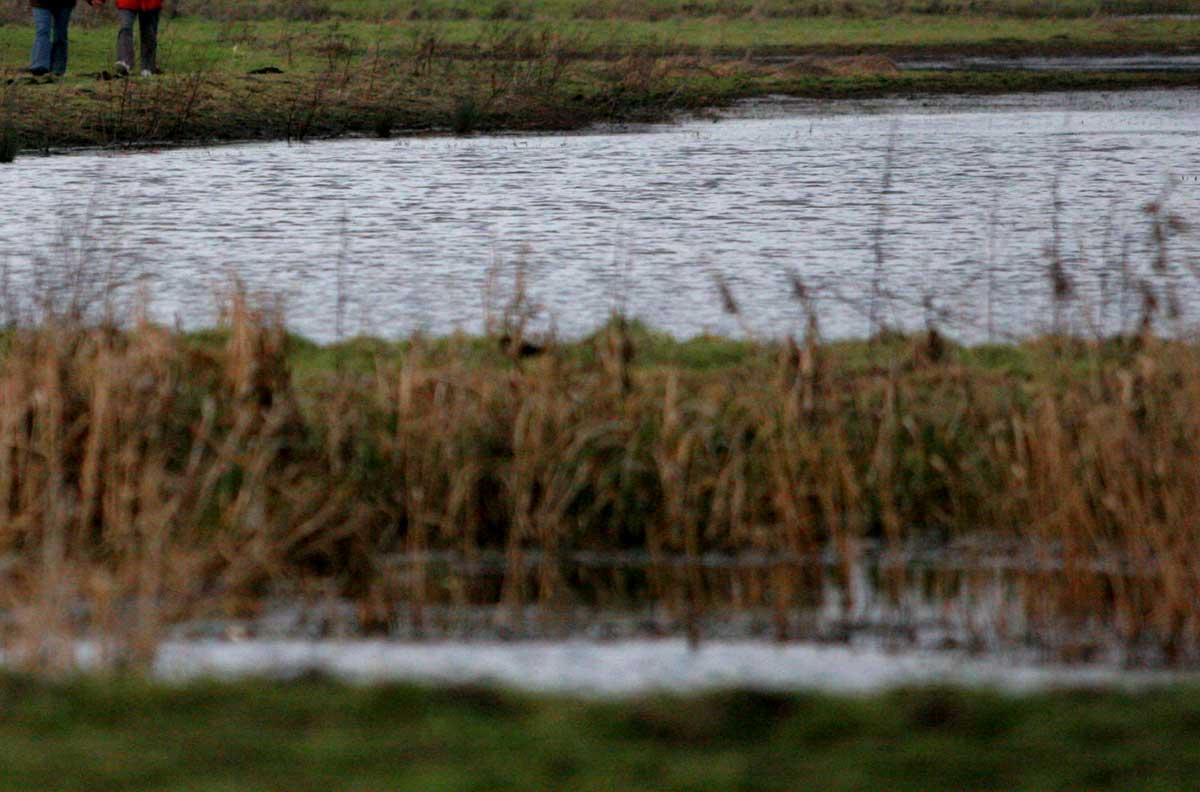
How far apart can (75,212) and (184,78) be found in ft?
32.9

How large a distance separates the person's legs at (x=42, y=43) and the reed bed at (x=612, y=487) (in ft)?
60.4

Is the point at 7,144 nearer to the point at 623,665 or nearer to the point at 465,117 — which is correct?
the point at 465,117

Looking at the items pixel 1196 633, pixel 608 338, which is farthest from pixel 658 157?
pixel 1196 633

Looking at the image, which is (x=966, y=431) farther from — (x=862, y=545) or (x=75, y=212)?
(x=75, y=212)

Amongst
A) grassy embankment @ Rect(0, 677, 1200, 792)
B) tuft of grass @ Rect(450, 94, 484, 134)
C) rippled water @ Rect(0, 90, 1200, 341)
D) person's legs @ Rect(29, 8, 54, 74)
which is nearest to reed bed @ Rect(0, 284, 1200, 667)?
grassy embankment @ Rect(0, 677, 1200, 792)

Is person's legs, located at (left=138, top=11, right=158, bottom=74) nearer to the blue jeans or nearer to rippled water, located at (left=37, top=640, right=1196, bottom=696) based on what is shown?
the blue jeans

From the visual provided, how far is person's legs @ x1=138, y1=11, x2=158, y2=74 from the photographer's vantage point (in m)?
28.2

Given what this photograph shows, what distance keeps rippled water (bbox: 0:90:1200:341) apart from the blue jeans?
2.63 metres

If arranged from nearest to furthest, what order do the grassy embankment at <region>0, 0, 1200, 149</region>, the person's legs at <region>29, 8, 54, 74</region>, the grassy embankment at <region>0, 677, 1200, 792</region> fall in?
1. the grassy embankment at <region>0, 677, 1200, 792</region>
2. the person's legs at <region>29, 8, 54, 74</region>
3. the grassy embankment at <region>0, 0, 1200, 149</region>

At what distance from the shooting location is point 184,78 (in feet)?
99.6

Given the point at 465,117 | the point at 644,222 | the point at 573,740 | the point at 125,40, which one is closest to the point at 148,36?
the point at 125,40

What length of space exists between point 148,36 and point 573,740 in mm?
23258

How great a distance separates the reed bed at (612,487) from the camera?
9.22 m

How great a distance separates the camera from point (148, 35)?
28.5 m
